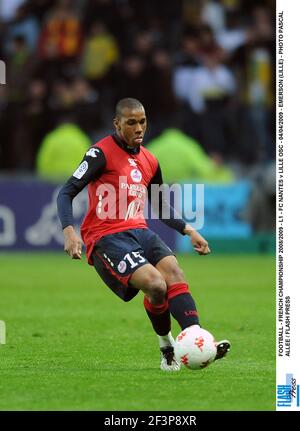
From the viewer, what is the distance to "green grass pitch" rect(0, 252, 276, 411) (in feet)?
25.7

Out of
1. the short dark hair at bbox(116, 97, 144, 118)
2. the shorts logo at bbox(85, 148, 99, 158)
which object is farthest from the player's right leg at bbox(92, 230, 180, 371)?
the short dark hair at bbox(116, 97, 144, 118)

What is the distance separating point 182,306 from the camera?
29.0ft

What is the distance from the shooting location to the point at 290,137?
27.1 feet

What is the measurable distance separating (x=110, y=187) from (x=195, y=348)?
153 cm

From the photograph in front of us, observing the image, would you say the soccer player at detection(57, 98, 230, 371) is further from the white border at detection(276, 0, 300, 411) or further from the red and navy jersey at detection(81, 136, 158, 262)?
the white border at detection(276, 0, 300, 411)

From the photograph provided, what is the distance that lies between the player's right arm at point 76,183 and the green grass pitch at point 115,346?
1153mm

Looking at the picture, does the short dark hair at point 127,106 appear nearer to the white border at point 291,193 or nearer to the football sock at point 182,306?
the white border at point 291,193

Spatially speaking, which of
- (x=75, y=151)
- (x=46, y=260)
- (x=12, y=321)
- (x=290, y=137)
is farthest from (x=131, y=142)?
(x=75, y=151)

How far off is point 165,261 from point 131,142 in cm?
99

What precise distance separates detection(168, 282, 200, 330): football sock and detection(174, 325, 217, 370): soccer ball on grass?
5.1 inches

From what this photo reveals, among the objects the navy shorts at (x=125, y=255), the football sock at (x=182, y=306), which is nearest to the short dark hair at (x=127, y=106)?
the navy shorts at (x=125, y=255)

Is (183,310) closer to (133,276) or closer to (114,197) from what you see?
(133,276)

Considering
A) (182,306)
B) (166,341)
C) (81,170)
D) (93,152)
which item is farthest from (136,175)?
(166,341)
